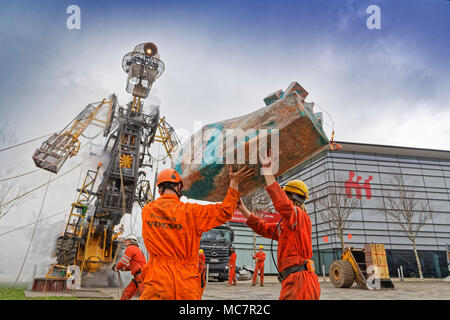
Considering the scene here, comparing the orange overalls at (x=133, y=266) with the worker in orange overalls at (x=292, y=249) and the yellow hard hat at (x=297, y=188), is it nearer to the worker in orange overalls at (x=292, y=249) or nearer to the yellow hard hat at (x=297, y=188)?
the worker in orange overalls at (x=292, y=249)

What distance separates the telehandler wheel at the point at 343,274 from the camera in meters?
10.5

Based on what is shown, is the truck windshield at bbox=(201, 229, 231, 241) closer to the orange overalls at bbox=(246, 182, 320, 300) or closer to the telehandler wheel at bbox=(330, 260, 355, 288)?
the telehandler wheel at bbox=(330, 260, 355, 288)

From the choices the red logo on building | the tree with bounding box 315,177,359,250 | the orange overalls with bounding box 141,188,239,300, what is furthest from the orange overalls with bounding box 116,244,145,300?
A: the red logo on building

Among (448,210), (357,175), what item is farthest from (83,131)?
(448,210)

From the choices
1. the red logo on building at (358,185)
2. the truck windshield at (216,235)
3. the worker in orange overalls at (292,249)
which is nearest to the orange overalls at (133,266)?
the worker in orange overalls at (292,249)

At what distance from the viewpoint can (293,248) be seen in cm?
236

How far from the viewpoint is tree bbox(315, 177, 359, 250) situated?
2091 centimetres

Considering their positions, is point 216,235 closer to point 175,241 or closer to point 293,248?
point 293,248

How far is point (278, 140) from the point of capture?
7.73 ft

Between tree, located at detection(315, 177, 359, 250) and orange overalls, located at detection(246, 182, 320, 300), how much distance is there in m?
19.1

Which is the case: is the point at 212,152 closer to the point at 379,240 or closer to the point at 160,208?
the point at 160,208

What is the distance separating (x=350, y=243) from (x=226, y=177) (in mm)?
27041

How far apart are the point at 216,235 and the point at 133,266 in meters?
10.5

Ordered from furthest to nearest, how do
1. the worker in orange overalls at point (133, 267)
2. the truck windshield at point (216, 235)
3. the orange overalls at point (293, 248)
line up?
the truck windshield at point (216, 235) → the worker in orange overalls at point (133, 267) → the orange overalls at point (293, 248)
